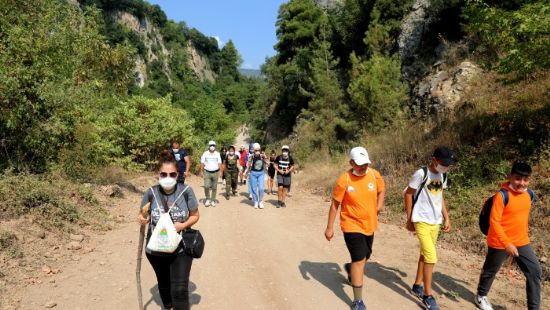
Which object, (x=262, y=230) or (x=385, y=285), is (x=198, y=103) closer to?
(x=262, y=230)

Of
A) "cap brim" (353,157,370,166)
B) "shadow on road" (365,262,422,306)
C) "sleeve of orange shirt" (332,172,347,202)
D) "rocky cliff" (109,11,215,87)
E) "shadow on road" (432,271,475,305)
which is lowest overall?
"shadow on road" (365,262,422,306)

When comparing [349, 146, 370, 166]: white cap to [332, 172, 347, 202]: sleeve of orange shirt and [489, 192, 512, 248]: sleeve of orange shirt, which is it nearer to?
[332, 172, 347, 202]: sleeve of orange shirt

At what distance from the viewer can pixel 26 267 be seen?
585 centimetres

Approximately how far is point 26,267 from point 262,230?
14.8 ft

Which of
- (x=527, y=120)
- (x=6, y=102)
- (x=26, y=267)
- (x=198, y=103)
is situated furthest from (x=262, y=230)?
(x=198, y=103)

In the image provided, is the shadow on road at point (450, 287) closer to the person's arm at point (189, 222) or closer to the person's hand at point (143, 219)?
the person's arm at point (189, 222)

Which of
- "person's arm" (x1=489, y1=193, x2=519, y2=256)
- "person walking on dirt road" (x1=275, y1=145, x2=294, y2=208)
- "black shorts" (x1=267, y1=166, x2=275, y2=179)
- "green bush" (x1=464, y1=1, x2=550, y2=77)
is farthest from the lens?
"black shorts" (x1=267, y1=166, x2=275, y2=179)

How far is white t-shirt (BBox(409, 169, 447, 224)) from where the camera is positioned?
16.0 feet

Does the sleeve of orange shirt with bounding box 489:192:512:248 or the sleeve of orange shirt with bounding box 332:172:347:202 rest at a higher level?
the sleeve of orange shirt with bounding box 332:172:347:202

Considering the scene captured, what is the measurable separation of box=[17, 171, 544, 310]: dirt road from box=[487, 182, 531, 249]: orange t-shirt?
105 cm

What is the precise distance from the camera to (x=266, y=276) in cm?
601

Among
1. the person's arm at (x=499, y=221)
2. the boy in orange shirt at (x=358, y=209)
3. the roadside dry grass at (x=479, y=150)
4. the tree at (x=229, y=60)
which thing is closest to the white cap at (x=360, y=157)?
the boy in orange shirt at (x=358, y=209)

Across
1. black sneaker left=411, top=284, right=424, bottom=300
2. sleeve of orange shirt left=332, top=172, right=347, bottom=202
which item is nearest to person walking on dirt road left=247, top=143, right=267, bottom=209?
black sneaker left=411, top=284, right=424, bottom=300

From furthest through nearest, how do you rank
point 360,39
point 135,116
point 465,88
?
point 360,39 → point 135,116 → point 465,88
